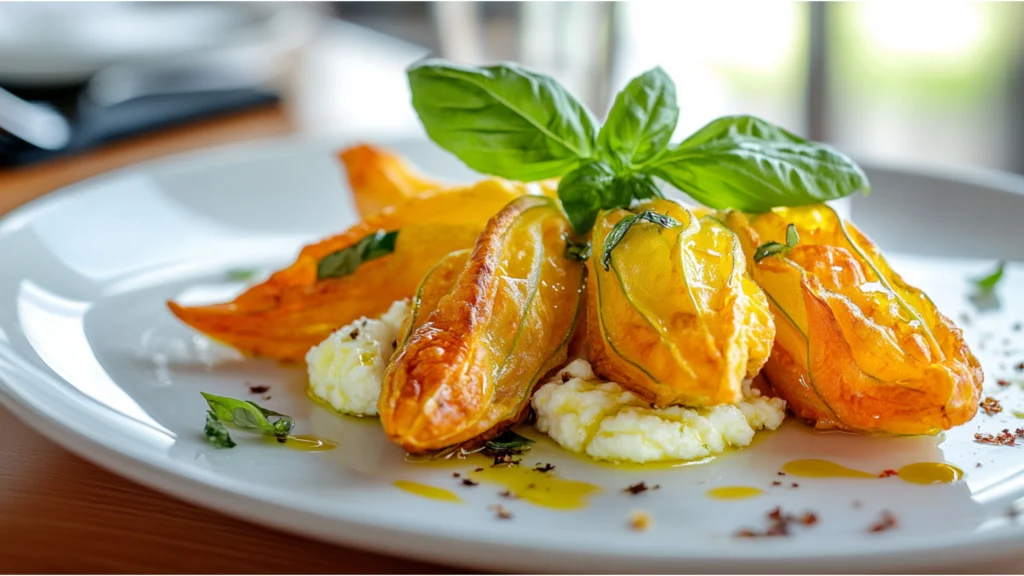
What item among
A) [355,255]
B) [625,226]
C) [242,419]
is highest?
[625,226]

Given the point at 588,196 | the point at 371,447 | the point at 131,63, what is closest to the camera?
the point at 371,447

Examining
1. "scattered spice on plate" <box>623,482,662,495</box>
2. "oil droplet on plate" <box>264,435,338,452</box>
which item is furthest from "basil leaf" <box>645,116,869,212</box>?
"oil droplet on plate" <box>264,435,338,452</box>

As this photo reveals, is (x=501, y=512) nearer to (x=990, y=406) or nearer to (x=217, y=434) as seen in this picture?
(x=217, y=434)

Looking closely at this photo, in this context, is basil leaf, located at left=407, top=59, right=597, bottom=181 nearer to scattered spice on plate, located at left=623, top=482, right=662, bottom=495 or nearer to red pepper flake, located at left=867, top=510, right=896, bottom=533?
scattered spice on plate, located at left=623, top=482, right=662, bottom=495

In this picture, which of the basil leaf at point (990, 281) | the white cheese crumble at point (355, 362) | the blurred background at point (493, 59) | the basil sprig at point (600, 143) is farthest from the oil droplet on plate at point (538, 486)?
the basil leaf at point (990, 281)

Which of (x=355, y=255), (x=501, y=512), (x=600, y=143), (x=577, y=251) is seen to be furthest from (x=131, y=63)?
(x=501, y=512)

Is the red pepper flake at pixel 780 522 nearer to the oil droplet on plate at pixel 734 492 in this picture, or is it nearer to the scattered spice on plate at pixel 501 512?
the oil droplet on plate at pixel 734 492
